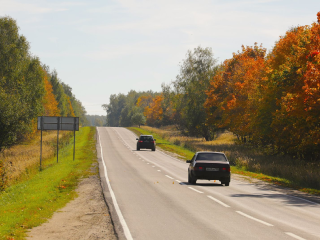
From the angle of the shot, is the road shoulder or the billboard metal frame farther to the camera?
the billboard metal frame

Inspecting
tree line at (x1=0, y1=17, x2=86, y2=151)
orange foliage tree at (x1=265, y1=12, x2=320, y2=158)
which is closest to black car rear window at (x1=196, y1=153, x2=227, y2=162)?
orange foliage tree at (x1=265, y1=12, x2=320, y2=158)

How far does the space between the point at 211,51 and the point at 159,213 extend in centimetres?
5509

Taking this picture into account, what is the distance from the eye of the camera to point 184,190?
16.7 m

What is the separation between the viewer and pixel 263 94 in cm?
3706

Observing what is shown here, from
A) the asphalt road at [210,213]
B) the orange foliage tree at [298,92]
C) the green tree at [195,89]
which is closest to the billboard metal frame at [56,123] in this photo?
the asphalt road at [210,213]

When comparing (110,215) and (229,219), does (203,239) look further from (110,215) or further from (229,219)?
(110,215)

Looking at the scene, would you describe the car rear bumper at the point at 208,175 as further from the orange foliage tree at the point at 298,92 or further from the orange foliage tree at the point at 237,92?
the orange foliage tree at the point at 237,92

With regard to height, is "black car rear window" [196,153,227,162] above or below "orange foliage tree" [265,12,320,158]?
below

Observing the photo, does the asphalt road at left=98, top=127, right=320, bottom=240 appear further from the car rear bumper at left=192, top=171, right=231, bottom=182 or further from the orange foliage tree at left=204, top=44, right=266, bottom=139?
the orange foliage tree at left=204, top=44, right=266, bottom=139

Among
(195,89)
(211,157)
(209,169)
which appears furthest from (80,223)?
(195,89)

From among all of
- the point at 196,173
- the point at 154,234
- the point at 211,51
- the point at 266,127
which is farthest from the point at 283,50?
the point at 154,234

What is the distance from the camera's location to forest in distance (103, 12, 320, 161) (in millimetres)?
23938

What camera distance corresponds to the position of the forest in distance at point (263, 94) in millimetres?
23938

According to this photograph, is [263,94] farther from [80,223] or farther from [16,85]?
[80,223]
